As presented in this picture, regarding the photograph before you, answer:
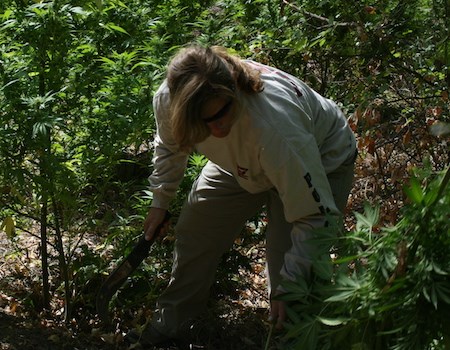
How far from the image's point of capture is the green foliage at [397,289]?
2.25m

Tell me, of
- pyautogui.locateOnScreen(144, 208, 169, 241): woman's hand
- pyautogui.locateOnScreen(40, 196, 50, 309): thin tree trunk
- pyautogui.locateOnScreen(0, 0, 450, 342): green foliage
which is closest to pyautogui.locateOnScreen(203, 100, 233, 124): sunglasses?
pyautogui.locateOnScreen(0, 0, 450, 342): green foliage

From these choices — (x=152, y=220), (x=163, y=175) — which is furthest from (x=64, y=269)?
(x=163, y=175)

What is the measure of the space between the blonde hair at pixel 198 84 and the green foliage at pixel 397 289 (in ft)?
2.57

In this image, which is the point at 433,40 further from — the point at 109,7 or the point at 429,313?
the point at 429,313

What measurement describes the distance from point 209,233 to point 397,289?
185cm

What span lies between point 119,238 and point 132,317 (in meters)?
0.52

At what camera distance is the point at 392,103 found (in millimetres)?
5578

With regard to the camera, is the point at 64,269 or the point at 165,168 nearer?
the point at 165,168

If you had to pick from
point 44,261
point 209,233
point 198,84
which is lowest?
point 209,233

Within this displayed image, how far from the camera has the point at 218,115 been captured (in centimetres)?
301

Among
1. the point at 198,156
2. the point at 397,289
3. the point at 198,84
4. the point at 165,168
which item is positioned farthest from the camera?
the point at 198,156

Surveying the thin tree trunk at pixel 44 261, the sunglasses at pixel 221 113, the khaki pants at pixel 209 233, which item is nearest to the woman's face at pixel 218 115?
the sunglasses at pixel 221 113

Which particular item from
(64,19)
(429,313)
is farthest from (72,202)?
(429,313)

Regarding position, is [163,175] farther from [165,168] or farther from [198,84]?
[198,84]
